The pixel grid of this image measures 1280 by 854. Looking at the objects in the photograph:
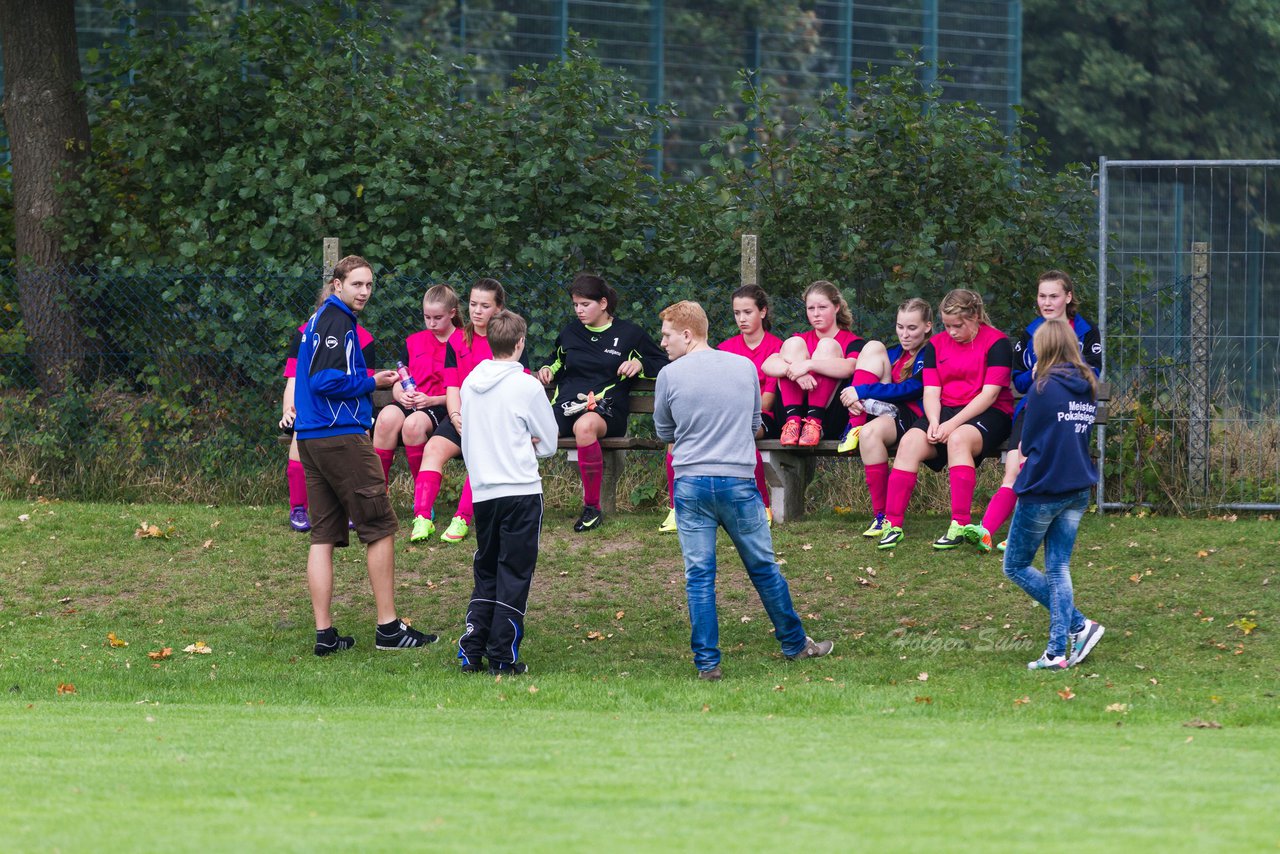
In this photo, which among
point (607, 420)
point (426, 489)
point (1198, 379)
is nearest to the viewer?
point (426, 489)

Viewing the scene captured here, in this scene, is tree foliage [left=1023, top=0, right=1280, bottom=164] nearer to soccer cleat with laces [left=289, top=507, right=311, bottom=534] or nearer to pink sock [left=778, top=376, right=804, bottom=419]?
pink sock [left=778, top=376, right=804, bottom=419]

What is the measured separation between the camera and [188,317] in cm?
1291

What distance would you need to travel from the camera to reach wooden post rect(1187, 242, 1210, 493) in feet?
37.2

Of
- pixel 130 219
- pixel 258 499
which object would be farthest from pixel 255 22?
pixel 258 499

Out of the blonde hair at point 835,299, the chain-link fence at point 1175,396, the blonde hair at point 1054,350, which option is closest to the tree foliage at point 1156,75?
the chain-link fence at point 1175,396

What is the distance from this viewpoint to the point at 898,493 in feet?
33.4

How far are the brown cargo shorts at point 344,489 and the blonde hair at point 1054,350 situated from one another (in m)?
3.16

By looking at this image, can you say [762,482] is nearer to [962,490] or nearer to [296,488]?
[962,490]

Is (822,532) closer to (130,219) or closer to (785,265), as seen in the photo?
(785,265)

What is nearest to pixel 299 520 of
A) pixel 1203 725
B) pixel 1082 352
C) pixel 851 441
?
pixel 851 441

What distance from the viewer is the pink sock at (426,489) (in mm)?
10523

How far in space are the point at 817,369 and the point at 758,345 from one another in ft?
1.46

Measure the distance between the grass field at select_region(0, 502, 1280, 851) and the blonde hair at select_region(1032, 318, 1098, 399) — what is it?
136 centimetres

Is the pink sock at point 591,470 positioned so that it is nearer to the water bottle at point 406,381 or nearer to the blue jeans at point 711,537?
the water bottle at point 406,381
